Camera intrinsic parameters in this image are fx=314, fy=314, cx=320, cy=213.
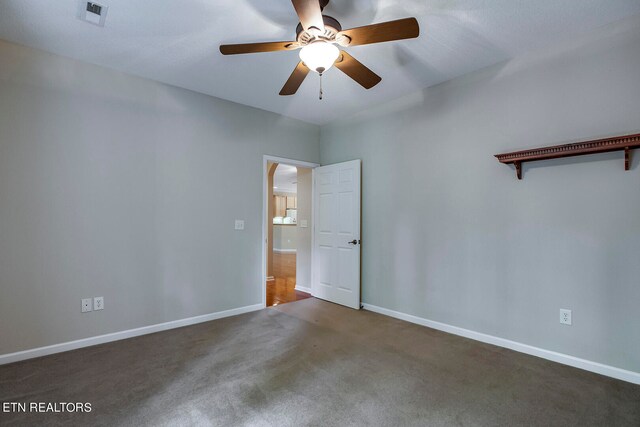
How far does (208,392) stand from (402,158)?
306 cm

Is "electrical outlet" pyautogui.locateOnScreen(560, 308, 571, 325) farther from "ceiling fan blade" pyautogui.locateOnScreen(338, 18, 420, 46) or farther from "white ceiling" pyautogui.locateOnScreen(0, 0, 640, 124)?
"ceiling fan blade" pyautogui.locateOnScreen(338, 18, 420, 46)

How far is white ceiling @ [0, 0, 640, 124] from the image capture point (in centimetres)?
218

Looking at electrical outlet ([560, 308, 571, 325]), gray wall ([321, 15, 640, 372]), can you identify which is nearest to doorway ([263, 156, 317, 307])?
gray wall ([321, 15, 640, 372])

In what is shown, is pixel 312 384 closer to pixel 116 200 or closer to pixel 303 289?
pixel 116 200

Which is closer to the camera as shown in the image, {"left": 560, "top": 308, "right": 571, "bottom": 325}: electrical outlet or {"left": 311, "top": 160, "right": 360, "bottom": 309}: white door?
{"left": 560, "top": 308, "right": 571, "bottom": 325}: electrical outlet

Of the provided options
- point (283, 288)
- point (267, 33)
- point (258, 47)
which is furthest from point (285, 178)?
point (258, 47)

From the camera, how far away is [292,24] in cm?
235

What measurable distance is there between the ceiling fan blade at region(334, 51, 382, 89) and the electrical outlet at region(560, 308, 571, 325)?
2.40 metres

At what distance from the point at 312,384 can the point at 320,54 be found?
2.26 metres

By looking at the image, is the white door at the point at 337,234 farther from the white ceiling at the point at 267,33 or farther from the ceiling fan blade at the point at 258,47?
the ceiling fan blade at the point at 258,47

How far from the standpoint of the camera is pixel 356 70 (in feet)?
7.48

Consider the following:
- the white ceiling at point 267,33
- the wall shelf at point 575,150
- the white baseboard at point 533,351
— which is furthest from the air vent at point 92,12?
the white baseboard at point 533,351

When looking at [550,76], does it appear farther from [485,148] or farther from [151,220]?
[151,220]

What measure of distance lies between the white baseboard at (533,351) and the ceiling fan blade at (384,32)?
2.73 meters
